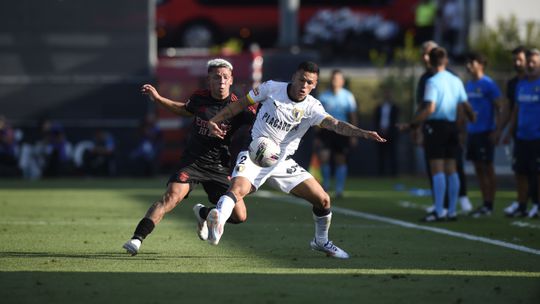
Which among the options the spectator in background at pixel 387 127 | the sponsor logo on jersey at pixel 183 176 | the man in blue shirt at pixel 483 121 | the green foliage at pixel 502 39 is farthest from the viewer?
the green foliage at pixel 502 39

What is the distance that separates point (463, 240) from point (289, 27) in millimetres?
16703

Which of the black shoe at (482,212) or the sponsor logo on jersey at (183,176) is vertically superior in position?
the sponsor logo on jersey at (183,176)

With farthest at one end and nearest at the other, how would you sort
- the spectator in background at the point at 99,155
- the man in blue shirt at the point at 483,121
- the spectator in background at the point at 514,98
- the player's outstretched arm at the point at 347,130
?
the spectator in background at the point at 99,155 < the man in blue shirt at the point at 483,121 < the spectator in background at the point at 514,98 < the player's outstretched arm at the point at 347,130

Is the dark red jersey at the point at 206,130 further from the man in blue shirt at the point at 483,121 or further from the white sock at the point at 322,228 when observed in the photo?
the man in blue shirt at the point at 483,121

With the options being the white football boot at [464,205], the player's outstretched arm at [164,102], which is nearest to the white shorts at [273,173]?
the player's outstretched arm at [164,102]

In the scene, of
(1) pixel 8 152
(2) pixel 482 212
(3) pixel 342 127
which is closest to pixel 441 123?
(2) pixel 482 212

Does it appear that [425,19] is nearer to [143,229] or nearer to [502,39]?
[502,39]

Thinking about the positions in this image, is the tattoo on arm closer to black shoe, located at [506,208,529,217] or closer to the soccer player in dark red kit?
the soccer player in dark red kit

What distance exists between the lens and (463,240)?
1234cm

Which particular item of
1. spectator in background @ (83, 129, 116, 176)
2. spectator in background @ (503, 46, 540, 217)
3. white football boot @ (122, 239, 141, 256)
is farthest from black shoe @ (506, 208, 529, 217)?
spectator in background @ (83, 129, 116, 176)

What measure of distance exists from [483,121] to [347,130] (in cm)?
631

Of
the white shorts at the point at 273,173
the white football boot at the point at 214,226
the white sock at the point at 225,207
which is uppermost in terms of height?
the white shorts at the point at 273,173

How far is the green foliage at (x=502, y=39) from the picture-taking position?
34.0m

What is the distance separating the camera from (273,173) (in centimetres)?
1052
